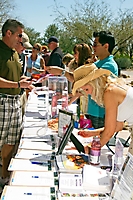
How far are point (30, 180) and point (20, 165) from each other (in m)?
0.18

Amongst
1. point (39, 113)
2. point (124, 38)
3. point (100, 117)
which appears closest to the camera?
point (100, 117)

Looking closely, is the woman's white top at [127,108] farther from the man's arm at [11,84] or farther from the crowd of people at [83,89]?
the man's arm at [11,84]

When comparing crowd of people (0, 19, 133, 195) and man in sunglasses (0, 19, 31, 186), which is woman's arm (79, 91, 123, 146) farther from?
man in sunglasses (0, 19, 31, 186)

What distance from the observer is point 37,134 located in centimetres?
211

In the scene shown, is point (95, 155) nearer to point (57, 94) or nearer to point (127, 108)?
point (127, 108)

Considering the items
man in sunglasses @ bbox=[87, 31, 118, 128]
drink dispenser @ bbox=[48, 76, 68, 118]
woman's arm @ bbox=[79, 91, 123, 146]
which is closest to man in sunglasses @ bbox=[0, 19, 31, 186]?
drink dispenser @ bbox=[48, 76, 68, 118]

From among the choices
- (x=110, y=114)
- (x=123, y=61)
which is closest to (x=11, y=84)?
(x=110, y=114)

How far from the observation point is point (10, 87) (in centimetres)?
251

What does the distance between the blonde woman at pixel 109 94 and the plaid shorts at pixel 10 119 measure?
1039 mm

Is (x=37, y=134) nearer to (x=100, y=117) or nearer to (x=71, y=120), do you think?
(x=71, y=120)

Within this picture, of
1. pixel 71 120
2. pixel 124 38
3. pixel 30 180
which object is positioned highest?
pixel 124 38

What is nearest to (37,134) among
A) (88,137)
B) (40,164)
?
(88,137)

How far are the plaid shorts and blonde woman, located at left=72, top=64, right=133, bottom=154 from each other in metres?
1.04

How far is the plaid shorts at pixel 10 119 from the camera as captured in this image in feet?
8.54
